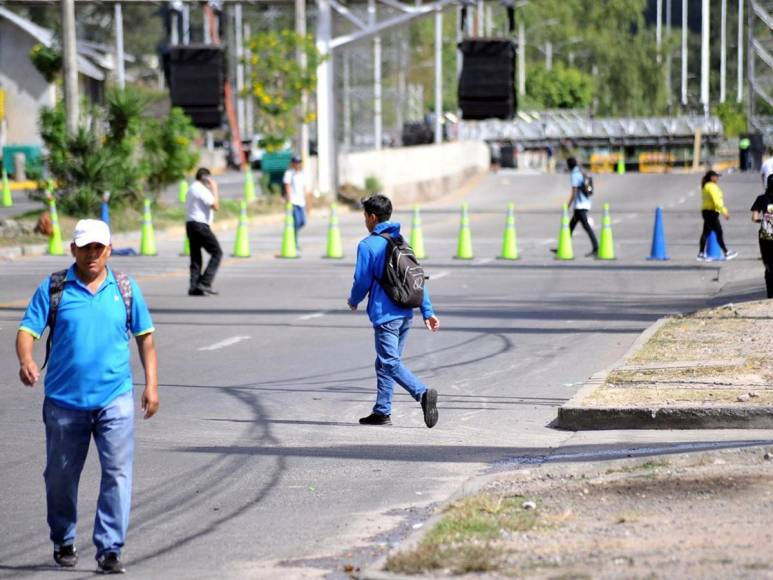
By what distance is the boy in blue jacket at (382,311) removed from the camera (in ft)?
36.0

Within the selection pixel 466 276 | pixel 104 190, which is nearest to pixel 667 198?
A: pixel 104 190

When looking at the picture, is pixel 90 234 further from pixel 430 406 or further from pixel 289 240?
pixel 289 240

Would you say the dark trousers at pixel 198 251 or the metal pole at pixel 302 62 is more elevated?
the metal pole at pixel 302 62

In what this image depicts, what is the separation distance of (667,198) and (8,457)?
4169 centimetres

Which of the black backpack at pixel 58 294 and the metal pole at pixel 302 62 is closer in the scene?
the black backpack at pixel 58 294

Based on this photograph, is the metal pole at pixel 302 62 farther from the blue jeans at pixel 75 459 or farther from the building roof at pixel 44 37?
the blue jeans at pixel 75 459

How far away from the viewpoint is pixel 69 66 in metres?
30.2

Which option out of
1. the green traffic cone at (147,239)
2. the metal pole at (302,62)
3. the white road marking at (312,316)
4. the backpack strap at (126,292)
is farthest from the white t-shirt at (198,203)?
the metal pole at (302,62)

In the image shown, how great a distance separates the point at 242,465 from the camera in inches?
380

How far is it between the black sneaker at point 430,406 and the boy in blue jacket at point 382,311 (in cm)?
7

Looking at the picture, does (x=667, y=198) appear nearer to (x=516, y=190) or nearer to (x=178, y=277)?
(x=516, y=190)

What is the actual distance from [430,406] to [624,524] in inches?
144

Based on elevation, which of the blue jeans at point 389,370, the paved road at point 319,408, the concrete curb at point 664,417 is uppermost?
the blue jeans at point 389,370

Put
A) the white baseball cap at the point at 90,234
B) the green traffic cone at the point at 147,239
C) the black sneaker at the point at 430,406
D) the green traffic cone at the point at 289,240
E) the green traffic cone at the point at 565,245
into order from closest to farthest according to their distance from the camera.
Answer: the white baseball cap at the point at 90,234
the black sneaker at the point at 430,406
the green traffic cone at the point at 565,245
the green traffic cone at the point at 289,240
the green traffic cone at the point at 147,239
